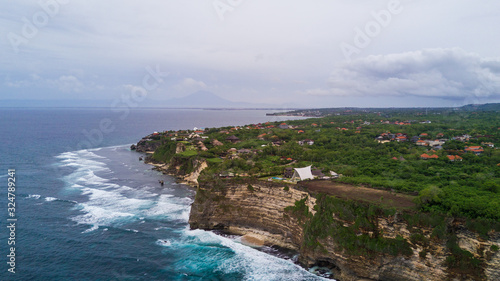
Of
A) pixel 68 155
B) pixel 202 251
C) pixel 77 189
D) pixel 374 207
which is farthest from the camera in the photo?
pixel 68 155

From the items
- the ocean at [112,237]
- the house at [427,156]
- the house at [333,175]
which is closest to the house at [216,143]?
the ocean at [112,237]

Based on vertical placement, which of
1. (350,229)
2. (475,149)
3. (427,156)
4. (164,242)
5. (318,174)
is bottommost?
(164,242)

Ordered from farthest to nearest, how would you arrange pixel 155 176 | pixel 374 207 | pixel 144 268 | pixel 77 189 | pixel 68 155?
pixel 68 155 < pixel 155 176 < pixel 77 189 < pixel 144 268 < pixel 374 207

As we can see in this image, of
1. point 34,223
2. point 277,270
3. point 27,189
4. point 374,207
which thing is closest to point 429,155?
point 374,207

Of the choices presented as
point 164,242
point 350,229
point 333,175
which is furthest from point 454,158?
point 164,242

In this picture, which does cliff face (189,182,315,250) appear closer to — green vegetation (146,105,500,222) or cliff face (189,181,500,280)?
cliff face (189,181,500,280)

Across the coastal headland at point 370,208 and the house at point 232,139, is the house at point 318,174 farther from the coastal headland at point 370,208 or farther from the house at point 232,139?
the house at point 232,139

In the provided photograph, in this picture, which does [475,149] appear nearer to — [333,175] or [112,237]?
[333,175]

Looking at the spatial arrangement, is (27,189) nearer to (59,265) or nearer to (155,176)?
(155,176)
